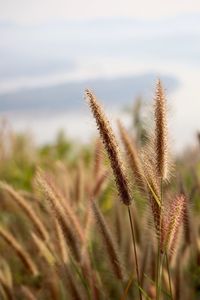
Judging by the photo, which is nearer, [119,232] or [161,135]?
[161,135]

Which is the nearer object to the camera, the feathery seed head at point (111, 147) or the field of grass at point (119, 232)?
the feathery seed head at point (111, 147)

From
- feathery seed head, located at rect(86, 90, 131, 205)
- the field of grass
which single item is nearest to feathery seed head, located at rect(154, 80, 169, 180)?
the field of grass

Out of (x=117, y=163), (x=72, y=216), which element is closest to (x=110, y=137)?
(x=117, y=163)

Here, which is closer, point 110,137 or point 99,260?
point 110,137

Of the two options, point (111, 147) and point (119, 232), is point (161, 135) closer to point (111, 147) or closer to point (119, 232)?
point (111, 147)

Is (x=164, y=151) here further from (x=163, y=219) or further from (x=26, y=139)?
(x=26, y=139)

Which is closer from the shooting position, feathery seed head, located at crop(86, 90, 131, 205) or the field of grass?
feathery seed head, located at crop(86, 90, 131, 205)

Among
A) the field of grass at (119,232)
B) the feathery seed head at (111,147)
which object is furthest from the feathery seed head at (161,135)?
the feathery seed head at (111,147)

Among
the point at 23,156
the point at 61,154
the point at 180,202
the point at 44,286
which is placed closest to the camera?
the point at 180,202

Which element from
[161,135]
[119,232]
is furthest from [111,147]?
[119,232]

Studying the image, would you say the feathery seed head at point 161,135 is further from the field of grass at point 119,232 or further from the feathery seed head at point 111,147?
the feathery seed head at point 111,147

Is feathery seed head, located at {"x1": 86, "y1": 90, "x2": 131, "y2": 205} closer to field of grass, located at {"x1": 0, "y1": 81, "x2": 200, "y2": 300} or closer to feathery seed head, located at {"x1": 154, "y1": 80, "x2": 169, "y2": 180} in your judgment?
field of grass, located at {"x1": 0, "y1": 81, "x2": 200, "y2": 300}
